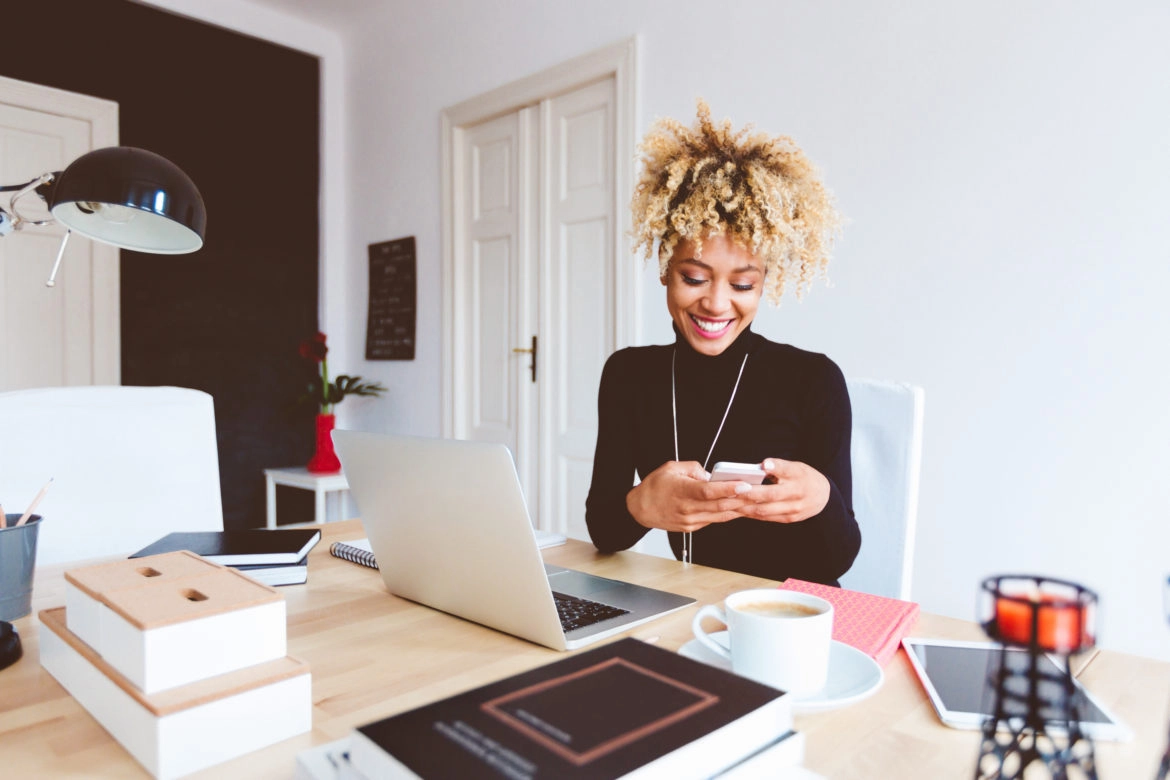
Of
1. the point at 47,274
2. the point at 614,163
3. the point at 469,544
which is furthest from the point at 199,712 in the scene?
the point at 47,274

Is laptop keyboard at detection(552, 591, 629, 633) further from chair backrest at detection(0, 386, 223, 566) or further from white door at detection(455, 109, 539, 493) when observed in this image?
white door at detection(455, 109, 539, 493)

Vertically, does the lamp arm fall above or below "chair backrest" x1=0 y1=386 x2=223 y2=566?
above

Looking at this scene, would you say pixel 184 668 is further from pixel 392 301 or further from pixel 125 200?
pixel 392 301

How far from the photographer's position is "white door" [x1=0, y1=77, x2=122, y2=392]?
301cm

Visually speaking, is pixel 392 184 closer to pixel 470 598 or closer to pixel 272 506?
pixel 272 506

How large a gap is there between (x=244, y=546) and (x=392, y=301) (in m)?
2.88

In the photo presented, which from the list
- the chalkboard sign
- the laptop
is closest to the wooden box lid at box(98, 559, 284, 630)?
the laptop

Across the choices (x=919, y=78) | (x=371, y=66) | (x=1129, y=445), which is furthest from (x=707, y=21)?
(x=371, y=66)

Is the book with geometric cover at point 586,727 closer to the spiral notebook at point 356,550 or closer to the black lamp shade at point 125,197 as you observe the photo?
the spiral notebook at point 356,550

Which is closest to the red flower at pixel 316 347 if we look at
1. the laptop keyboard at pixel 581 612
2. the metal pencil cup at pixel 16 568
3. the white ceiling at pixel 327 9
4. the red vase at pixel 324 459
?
the red vase at pixel 324 459

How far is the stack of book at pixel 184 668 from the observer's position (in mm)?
530

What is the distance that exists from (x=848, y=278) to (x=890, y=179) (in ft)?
0.95

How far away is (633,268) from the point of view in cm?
271

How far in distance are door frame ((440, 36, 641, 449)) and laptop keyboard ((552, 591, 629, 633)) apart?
6.03ft
